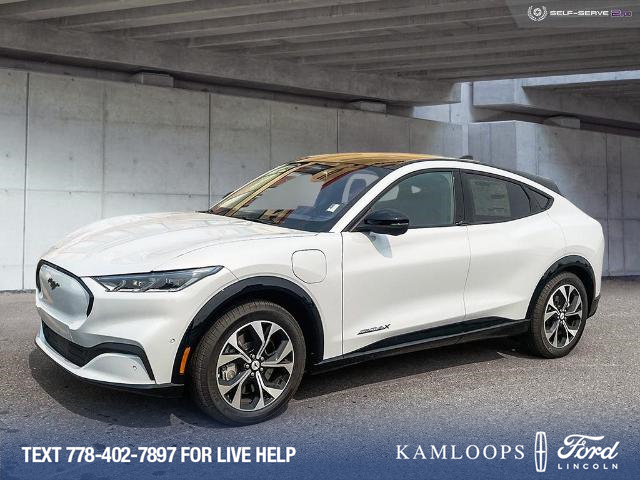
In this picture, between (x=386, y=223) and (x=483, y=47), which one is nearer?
(x=386, y=223)

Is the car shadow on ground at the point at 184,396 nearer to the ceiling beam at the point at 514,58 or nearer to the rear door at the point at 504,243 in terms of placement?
the rear door at the point at 504,243

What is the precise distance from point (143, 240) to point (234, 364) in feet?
3.02

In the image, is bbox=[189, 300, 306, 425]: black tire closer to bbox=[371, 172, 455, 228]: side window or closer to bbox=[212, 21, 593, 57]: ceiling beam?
bbox=[371, 172, 455, 228]: side window

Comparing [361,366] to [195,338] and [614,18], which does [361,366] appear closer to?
[195,338]

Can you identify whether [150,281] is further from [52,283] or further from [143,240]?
[52,283]

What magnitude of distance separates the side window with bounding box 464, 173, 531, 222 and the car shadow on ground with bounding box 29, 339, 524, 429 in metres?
1.27

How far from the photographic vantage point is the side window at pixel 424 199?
465 cm

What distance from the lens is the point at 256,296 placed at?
154 inches

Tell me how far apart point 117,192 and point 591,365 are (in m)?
7.52

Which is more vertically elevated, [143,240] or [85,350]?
[143,240]

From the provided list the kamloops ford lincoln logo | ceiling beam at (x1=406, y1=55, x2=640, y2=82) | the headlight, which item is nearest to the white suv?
the headlight

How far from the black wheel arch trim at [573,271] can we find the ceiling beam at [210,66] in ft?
25.4

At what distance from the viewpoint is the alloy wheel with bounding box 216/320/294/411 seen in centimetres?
380

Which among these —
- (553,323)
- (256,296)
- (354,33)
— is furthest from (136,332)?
(354,33)
